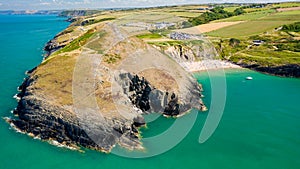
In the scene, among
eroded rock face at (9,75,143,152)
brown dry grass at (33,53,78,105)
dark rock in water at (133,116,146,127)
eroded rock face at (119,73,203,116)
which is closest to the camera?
eroded rock face at (9,75,143,152)

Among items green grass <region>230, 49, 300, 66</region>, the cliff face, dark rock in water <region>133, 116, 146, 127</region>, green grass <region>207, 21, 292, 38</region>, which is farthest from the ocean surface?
green grass <region>207, 21, 292, 38</region>

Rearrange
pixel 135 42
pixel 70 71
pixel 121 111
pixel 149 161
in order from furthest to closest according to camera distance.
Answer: pixel 135 42 → pixel 70 71 → pixel 121 111 → pixel 149 161

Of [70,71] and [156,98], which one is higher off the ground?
[70,71]

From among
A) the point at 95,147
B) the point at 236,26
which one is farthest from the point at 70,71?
the point at 236,26

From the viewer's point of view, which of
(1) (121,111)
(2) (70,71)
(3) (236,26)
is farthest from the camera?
(3) (236,26)

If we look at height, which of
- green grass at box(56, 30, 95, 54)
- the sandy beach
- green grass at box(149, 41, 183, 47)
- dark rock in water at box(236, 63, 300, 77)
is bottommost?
dark rock in water at box(236, 63, 300, 77)

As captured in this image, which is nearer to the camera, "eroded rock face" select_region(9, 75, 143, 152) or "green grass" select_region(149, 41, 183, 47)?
"eroded rock face" select_region(9, 75, 143, 152)

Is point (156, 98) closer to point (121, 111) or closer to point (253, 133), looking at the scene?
point (121, 111)

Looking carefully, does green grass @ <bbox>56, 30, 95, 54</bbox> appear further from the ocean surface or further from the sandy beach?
the sandy beach

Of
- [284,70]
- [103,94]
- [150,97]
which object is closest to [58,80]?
[103,94]

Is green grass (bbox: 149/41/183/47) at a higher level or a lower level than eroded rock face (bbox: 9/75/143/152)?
higher
